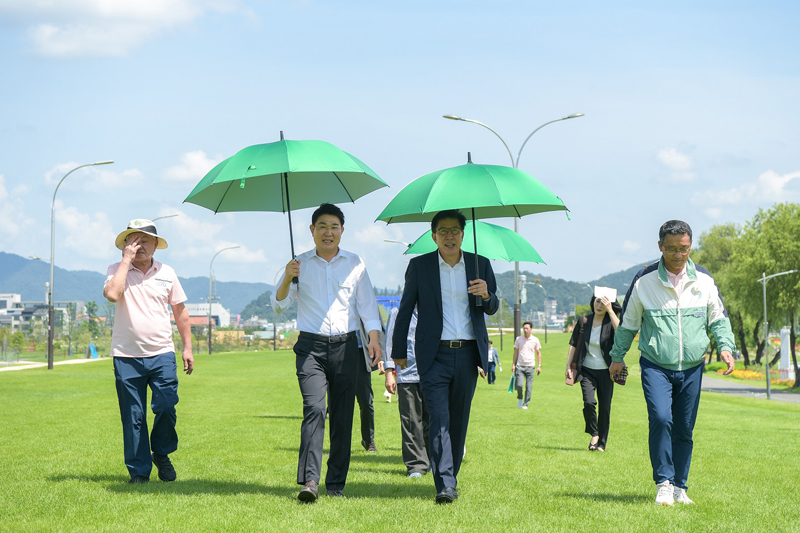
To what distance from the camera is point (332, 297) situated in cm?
735

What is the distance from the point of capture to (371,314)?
293 inches

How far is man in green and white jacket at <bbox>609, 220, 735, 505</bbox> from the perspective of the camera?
708 centimetres

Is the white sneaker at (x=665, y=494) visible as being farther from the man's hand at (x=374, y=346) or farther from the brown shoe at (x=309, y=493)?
the brown shoe at (x=309, y=493)

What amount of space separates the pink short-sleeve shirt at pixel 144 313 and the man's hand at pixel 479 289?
264cm

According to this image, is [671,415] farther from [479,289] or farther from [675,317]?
[479,289]

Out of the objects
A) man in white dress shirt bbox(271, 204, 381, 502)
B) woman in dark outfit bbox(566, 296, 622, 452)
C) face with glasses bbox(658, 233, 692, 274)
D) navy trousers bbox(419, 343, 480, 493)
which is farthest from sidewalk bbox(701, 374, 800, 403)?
man in white dress shirt bbox(271, 204, 381, 502)

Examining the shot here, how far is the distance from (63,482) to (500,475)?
4200 millimetres

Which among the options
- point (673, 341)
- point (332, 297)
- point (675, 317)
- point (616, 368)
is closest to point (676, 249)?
point (675, 317)

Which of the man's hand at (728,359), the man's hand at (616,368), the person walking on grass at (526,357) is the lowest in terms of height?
the person walking on grass at (526,357)

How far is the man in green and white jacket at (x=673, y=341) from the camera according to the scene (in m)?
7.08

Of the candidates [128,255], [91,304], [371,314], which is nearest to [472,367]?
[371,314]

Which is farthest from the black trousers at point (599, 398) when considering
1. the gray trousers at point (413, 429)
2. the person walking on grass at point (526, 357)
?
the person walking on grass at point (526, 357)

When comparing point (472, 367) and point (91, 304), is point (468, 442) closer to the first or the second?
point (472, 367)

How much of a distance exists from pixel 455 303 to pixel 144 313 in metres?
2.81
